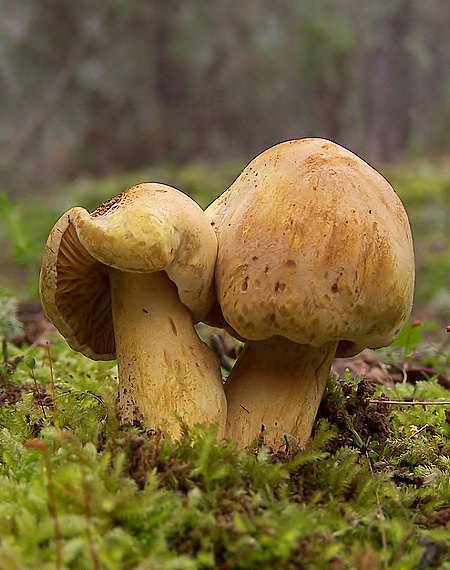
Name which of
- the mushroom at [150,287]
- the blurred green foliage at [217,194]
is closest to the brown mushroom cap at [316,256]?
the mushroom at [150,287]

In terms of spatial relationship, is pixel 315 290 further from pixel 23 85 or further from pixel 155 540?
pixel 23 85

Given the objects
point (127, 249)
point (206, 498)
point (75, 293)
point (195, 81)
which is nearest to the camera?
point (206, 498)

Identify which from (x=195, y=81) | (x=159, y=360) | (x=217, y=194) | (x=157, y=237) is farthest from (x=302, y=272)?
(x=195, y=81)

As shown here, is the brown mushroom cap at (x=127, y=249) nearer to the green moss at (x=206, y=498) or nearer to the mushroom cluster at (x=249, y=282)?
the mushroom cluster at (x=249, y=282)

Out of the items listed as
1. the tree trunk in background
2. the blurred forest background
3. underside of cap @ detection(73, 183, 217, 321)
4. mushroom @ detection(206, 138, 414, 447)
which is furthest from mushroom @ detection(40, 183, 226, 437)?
the tree trunk in background

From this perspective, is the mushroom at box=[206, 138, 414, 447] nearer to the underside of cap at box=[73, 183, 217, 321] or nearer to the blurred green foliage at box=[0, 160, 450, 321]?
the underside of cap at box=[73, 183, 217, 321]

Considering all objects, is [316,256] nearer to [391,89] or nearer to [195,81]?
[195,81]
